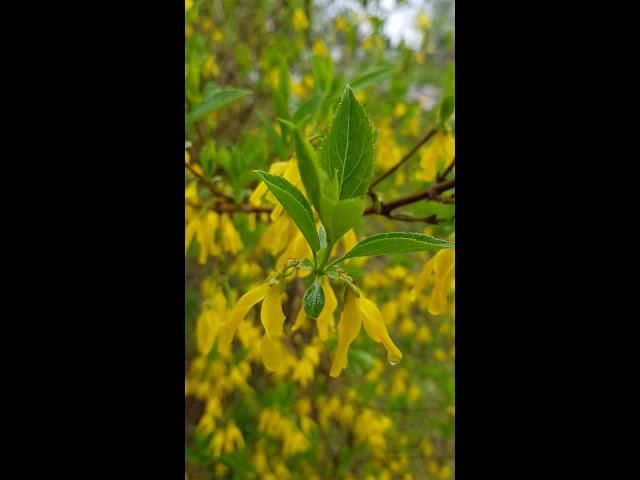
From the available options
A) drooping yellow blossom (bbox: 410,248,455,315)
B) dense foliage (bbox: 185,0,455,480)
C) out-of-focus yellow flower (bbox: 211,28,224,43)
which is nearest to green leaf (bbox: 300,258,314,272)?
dense foliage (bbox: 185,0,455,480)

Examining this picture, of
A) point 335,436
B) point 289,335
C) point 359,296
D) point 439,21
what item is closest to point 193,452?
point 289,335

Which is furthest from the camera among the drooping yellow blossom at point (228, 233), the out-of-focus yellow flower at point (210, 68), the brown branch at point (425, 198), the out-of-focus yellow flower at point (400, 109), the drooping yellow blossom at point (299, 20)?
the drooping yellow blossom at point (299, 20)

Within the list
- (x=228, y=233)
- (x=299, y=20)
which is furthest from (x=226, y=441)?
(x=299, y=20)

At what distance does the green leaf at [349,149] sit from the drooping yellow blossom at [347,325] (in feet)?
0.48

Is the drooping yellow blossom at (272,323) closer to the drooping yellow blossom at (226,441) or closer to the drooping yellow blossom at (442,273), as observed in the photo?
the drooping yellow blossom at (442,273)

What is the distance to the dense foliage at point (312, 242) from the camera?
607mm

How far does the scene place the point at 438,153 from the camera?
1087 millimetres

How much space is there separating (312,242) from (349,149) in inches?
4.1

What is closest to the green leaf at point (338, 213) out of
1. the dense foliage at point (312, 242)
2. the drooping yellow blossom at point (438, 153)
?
the dense foliage at point (312, 242)

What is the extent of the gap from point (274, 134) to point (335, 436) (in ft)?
7.95

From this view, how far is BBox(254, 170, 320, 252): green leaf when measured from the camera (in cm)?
55

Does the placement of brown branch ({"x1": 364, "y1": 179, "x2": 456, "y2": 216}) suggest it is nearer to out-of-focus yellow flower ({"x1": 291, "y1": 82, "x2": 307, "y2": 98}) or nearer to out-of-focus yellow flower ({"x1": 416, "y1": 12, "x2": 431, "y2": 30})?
out-of-focus yellow flower ({"x1": 291, "y1": 82, "x2": 307, "y2": 98})
